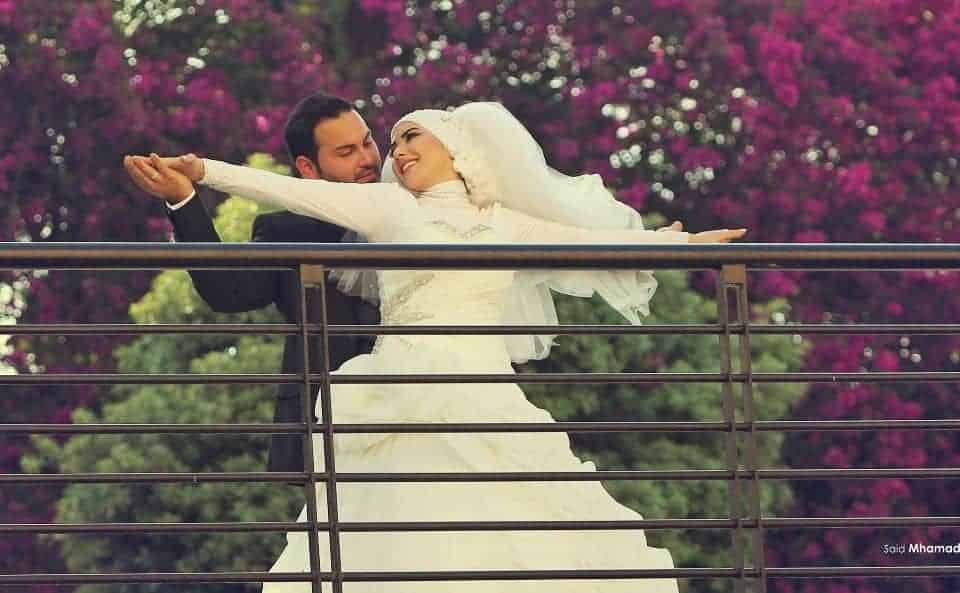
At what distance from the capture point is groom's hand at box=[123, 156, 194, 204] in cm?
480

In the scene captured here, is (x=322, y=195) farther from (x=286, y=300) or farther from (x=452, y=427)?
(x=452, y=427)

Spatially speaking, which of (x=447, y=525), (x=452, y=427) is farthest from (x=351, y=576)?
(x=452, y=427)

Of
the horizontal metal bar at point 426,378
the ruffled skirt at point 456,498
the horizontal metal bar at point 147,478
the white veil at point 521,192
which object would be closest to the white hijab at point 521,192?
the white veil at point 521,192

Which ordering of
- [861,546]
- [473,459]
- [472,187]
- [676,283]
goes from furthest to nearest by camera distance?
[861,546], [676,283], [472,187], [473,459]

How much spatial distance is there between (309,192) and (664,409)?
6.29 m

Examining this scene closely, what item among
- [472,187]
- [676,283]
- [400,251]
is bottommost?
[400,251]

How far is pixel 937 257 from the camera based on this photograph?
408cm

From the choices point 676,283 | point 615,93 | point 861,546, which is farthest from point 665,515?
point 615,93

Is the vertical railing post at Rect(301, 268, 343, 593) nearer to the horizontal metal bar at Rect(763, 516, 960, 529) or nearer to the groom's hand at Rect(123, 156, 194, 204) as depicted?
the horizontal metal bar at Rect(763, 516, 960, 529)

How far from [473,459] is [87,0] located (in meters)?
9.12

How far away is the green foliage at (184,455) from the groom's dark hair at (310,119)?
4.85m

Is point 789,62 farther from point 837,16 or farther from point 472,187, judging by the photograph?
point 472,187

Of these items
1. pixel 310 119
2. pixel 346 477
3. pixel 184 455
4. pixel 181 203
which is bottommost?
pixel 346 477

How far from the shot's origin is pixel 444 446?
502cm
